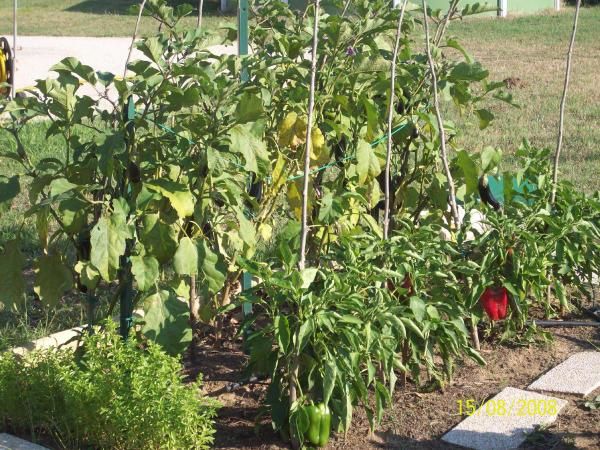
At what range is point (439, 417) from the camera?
3.68m

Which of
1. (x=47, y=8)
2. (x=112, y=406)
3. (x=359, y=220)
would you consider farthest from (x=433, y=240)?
(x=47, y=8)

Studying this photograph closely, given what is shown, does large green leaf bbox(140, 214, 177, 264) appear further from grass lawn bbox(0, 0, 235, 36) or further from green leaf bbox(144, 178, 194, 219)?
grass lawn bbox(0, 0, 235, 36)

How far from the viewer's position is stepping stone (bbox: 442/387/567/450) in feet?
11.4

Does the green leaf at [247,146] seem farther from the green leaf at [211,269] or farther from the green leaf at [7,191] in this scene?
the green leaf at [7,191]

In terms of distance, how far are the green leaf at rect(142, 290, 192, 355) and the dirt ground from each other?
349 millimetres

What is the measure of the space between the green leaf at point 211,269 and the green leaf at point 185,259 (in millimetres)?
31

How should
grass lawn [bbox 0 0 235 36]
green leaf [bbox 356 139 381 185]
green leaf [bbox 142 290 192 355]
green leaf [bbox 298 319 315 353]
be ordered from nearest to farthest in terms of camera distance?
green leaf [bbox 298 319 315 353], green leaf [bbox 142 290 192 355], green leaf [bbox 356 139 381 185], grass lawn [bbox 0 0 235 36]

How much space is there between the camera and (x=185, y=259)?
3467mm

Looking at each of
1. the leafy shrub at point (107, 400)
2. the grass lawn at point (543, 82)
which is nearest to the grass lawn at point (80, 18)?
the grass lawn at point (543, 82)

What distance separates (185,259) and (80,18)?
22.1 m

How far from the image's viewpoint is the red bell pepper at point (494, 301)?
4.00m

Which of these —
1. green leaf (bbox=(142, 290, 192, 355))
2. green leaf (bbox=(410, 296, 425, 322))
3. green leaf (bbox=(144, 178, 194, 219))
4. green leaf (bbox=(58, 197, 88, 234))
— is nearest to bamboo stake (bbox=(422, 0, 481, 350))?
green leaf (bbox=(410, 296, 425, 322))

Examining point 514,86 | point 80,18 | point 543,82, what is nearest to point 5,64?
point 514,86

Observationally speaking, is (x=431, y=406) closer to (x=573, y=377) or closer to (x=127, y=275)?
(x=573, y=377)
